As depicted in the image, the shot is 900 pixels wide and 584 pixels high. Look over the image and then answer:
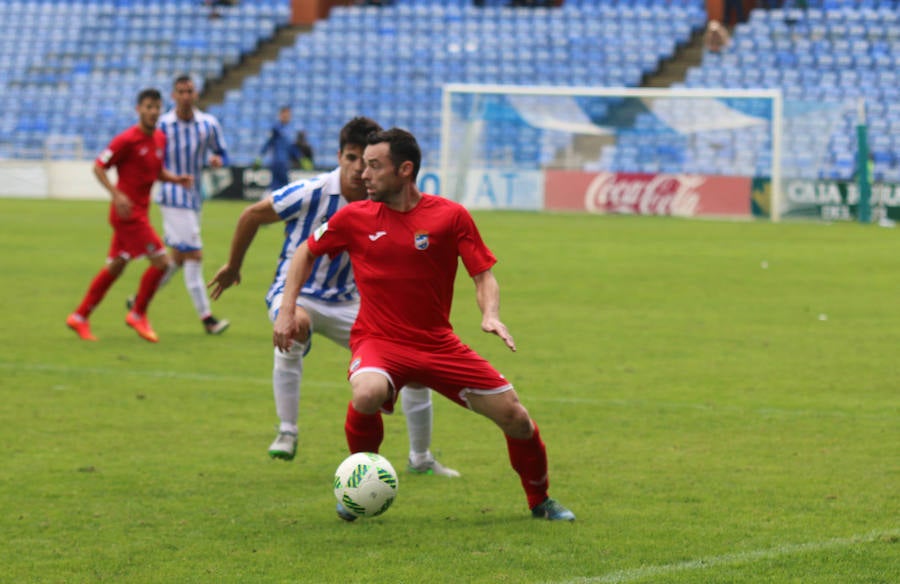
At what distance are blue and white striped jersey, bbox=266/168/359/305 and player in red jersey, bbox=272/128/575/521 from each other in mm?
1082

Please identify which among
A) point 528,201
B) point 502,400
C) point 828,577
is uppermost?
point 502,400

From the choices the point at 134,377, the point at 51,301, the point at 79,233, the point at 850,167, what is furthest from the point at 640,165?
the point at 134,377

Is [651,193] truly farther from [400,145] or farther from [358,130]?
[400,145]

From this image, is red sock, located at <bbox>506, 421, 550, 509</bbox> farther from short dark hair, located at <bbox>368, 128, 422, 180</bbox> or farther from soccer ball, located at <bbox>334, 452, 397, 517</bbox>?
short dark hair, located at <bbox>368, 128, 422, 180</bbox>

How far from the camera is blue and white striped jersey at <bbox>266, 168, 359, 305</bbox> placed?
7.05 meters

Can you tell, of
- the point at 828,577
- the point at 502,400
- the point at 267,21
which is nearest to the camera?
the point at 828,577

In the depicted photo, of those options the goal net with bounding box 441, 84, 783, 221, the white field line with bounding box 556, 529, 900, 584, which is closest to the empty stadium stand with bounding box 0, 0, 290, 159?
the goal net with bounding box 441, 84, 783, 221

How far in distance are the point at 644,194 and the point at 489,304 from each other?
81.6 feet

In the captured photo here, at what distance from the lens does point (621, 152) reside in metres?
30.6

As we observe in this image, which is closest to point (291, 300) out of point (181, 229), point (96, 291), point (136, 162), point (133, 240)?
point (133, 240)

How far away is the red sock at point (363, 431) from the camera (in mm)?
5938

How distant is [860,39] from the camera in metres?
35.3

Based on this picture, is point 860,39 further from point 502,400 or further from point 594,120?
point 502,400

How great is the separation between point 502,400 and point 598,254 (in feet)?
48.5
